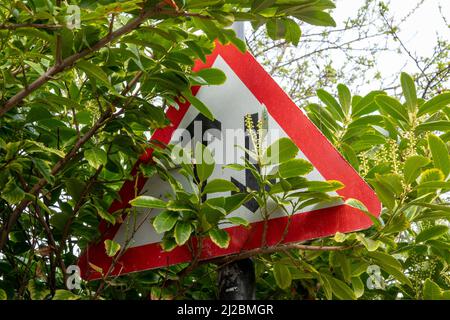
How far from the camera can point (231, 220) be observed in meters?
1.05

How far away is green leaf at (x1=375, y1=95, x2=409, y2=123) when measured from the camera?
4.18 ft

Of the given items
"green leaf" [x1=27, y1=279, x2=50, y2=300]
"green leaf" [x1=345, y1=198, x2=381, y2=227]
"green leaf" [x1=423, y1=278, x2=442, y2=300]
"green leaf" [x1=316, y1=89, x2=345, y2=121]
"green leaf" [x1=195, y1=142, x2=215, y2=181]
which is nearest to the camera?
"green leaf" [x1=345, y1=198, x2=381, y2=227]

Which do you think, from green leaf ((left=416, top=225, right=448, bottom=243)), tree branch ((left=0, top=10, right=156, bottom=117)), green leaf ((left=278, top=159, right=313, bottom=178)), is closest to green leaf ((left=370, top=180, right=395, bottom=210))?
green leaf ((left=278, top=159, right=313, bottom=178))

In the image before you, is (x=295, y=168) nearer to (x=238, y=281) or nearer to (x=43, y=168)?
(x=238, y=281)

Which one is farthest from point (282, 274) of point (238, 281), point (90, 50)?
point (90, 50)

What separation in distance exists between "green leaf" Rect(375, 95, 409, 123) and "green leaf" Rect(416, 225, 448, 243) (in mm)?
220

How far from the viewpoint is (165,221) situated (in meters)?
1.09

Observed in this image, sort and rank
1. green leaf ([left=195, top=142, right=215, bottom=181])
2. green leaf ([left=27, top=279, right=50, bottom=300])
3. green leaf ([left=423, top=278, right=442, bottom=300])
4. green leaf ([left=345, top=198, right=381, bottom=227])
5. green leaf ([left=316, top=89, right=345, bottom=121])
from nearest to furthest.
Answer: green leaf ([left=345, top=198, right=381, bottom=227]) → green leaf ([left=195, top=142, right=215, bottom=181]) → green leaf ([left=423, top=278, right=442, bottom=300]) → green leaf ([left=27, top=279, right=50, bottom=300]) → green leaf ([left=316, top=89, right=345, bottom=121])

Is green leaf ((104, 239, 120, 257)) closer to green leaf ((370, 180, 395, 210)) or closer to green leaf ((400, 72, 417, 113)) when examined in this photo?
green leaf ((370, 180, 395, 210))

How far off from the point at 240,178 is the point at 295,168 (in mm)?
125
